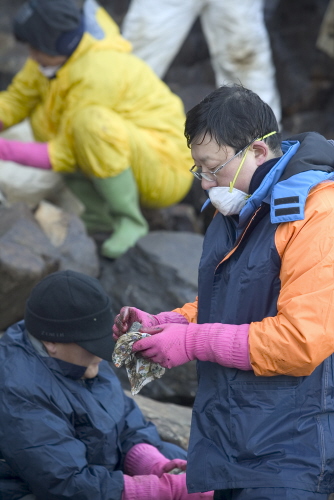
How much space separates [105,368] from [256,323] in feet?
3.36

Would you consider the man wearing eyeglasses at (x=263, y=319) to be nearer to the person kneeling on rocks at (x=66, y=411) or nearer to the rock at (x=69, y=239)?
the person kneeling on rocks at (x=66, y=411)

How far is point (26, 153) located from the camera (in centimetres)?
434

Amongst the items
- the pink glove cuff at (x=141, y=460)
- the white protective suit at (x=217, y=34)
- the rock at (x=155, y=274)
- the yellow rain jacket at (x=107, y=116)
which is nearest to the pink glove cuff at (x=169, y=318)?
the pink glove cuff at (x=141, y=460)

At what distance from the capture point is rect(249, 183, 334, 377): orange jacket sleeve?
1.76m

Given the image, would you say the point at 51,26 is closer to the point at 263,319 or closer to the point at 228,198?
the point at 228,198

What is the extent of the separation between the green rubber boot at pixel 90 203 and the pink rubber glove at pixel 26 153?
12.4 inches

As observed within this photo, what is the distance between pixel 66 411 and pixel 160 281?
1.73 m

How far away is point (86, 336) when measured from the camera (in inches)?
96.8

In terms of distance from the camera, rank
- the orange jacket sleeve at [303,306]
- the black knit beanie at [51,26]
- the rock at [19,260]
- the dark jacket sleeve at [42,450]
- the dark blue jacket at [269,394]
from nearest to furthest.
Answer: the orange jacket sleeve at [303,306] < the dark blue jacket at [269,394] < the dark jacket sleeve at [42,450] < the rock at [19,260] < the black knit beanie at [51,26]

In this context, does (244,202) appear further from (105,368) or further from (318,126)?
(318,126)

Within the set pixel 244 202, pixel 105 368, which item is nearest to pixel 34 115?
pixel 105 368

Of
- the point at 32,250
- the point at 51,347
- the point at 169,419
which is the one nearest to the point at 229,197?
the point at 51,347

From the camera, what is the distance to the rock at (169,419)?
3100 millimetres

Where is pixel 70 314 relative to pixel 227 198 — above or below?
below
